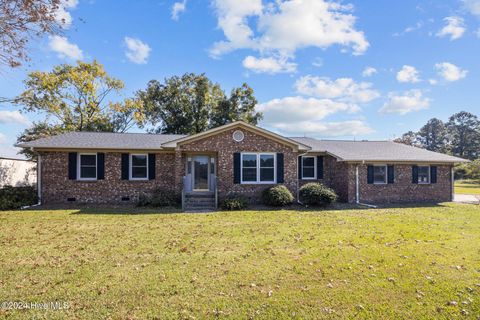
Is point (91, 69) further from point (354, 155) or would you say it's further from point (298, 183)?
point (354, 155)

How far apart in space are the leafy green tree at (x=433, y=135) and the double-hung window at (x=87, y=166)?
76.9 m

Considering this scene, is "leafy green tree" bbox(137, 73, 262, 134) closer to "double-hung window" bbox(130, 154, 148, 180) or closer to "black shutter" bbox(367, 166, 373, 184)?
"double-hung window" bbox(130, 154, 148, 180)

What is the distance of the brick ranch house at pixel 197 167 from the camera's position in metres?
13.9

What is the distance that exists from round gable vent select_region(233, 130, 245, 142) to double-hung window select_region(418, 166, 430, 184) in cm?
1176

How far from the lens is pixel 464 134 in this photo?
212ft

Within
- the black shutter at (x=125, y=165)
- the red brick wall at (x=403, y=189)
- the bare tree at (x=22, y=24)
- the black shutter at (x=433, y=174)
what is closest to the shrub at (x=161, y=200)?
the black shutter at (x=125, y=165)

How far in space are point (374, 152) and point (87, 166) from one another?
57.2 ft

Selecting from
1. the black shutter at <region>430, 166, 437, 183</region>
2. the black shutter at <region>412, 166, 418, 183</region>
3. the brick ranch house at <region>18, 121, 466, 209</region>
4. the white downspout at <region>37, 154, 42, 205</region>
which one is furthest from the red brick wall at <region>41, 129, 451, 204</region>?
the black shutter at <region>430, 166, 437, 183</region>

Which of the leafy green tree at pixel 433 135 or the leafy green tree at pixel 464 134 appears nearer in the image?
the leafy green tree at pixel 464 134

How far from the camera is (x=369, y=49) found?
51.0ft

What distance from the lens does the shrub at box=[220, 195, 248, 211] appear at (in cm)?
1275

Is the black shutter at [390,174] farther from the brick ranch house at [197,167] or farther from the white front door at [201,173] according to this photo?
the white front door at [201,173]

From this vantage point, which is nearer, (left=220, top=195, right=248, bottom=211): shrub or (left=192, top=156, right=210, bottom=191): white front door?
(left=220, top=195, right=248, bottom=211): shrub

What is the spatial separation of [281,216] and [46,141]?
13.0 meters
